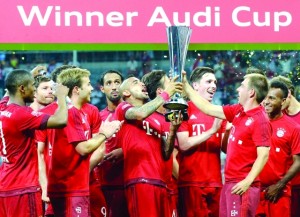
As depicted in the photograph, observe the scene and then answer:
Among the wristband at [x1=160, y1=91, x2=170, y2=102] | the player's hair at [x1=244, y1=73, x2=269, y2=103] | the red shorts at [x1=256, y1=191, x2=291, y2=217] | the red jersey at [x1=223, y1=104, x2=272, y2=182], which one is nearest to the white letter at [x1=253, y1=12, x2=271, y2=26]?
the player's hair at [x1=244, y1=73, x2=269, y2=103]

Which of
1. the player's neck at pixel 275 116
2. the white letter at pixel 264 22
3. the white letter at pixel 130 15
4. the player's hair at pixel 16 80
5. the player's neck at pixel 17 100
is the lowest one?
the player's neck at pixel 275 116

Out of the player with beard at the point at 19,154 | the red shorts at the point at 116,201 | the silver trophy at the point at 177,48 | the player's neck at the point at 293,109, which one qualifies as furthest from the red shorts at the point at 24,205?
the player's neck at the point at 293,109

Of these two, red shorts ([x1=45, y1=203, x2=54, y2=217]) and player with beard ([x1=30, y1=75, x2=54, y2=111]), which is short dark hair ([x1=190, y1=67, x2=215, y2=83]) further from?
red shorts ([x1=45, y1=203, x2=54, y2=217])

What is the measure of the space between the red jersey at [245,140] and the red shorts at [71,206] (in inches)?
57.8

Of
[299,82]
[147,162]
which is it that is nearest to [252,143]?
[147,162]

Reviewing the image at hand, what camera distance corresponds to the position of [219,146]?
9906mm

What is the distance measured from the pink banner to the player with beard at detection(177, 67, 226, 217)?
67cm

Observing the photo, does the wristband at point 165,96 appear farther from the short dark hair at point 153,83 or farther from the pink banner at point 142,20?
the pink banner at point 142,20

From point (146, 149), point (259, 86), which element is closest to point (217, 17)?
point (259, 86)

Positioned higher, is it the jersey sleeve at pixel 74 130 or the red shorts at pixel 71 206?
the jersey sleeve at pixel 74 130

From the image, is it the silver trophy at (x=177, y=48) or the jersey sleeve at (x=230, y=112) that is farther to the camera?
the jersey sleeve at (x=230, y=112)

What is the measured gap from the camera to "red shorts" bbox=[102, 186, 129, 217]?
9.64 meters

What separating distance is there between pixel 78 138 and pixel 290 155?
104 inches

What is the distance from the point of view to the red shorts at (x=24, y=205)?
837 centimetres
